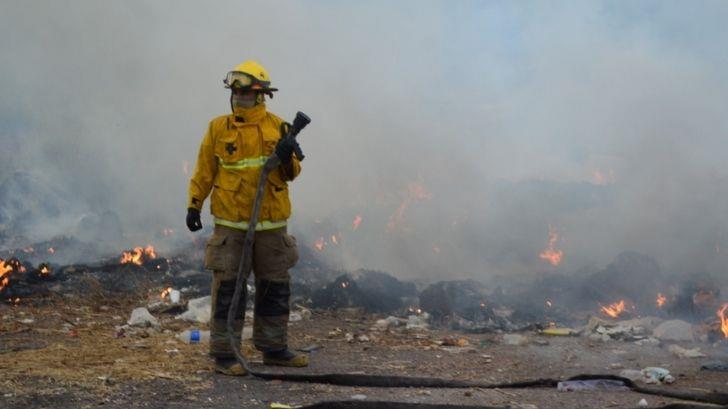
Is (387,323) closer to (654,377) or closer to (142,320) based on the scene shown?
(142,320)

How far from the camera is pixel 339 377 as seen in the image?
432cm

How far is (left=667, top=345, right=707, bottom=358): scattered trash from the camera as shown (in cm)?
607

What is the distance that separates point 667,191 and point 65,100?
12378 mm

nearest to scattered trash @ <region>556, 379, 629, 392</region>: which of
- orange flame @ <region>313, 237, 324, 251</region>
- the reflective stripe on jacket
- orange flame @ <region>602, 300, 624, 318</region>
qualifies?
the reflective stripe on jacket

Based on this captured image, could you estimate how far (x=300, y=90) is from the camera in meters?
14.6

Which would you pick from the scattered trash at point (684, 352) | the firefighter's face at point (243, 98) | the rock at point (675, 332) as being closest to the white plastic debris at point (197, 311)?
the firefighter's face at point (243, 98)

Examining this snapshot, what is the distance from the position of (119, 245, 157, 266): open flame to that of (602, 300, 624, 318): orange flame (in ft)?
19.9

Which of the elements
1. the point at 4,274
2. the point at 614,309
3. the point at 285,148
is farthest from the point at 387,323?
the point at 4,274

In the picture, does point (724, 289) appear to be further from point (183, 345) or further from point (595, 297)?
point (183, 345)

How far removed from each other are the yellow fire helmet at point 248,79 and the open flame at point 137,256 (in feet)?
18.2

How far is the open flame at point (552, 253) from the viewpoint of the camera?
38.6ft

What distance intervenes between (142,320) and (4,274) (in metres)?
2.88

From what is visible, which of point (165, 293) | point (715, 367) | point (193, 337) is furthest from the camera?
point (165, 293)

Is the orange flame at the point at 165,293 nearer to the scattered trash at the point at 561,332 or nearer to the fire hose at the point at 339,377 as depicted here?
the fire hose at the point at 339,377
